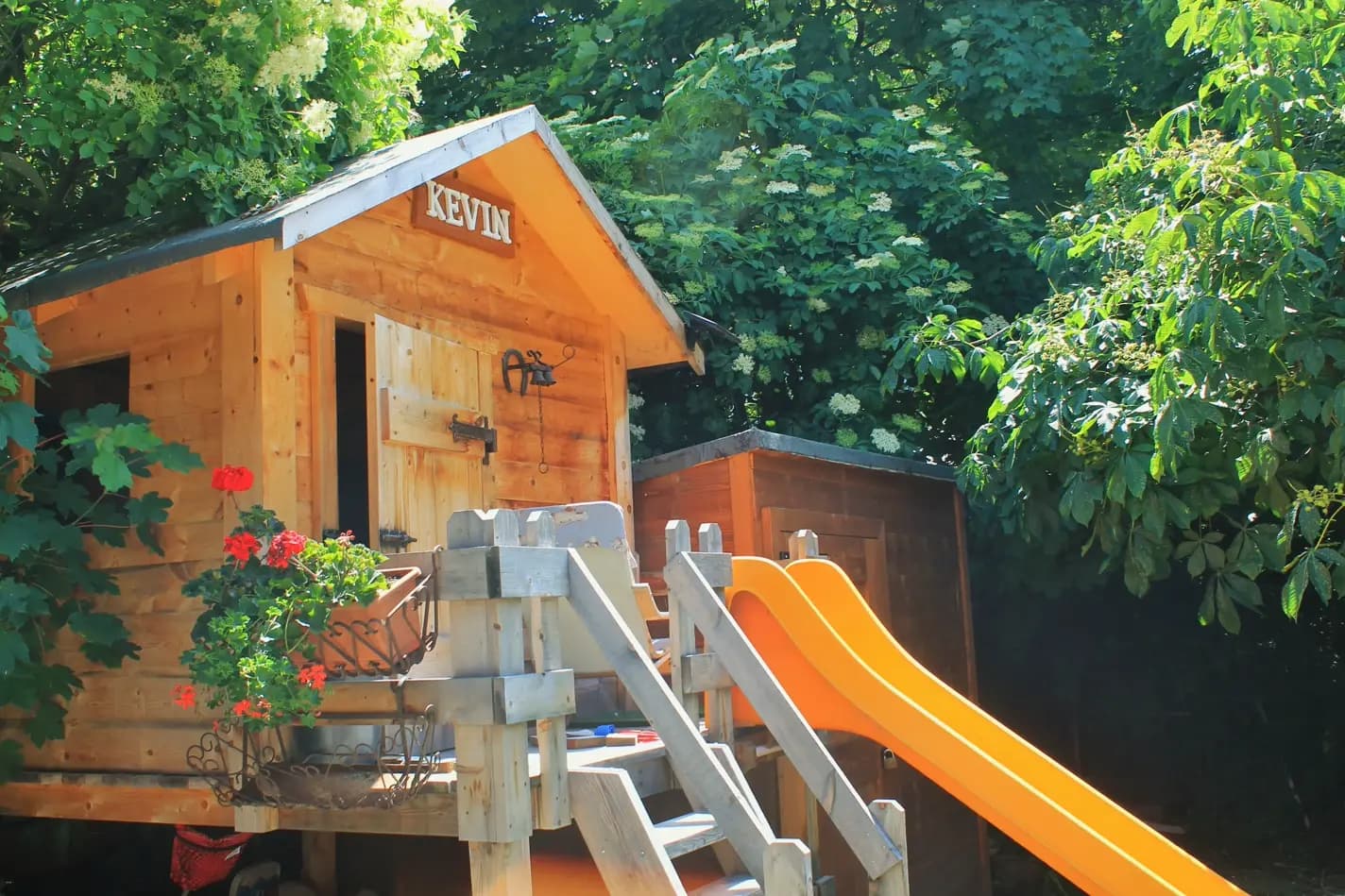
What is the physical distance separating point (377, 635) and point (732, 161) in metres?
6.58

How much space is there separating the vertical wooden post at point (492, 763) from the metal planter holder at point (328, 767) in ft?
0.81

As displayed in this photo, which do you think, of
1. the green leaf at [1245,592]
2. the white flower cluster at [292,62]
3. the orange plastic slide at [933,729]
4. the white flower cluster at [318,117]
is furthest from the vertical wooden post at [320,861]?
the green leaf at [1245,592]

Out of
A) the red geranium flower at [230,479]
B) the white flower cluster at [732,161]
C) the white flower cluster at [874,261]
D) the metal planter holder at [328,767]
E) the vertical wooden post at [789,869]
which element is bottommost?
the vertical wooden post at [789,869]

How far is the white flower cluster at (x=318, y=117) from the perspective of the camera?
604 cm

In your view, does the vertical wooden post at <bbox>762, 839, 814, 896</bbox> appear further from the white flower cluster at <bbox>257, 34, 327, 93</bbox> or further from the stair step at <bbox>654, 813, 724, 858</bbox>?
the white flower cluster at <bbox>257, 34, 327, 93</bbox>

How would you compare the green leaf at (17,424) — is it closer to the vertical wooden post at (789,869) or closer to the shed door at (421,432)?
the shed door at (421,432)

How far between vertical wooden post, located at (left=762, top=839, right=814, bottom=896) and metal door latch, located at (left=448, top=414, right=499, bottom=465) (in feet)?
10.4

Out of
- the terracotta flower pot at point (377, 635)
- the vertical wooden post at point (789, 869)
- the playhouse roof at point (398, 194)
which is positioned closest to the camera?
the vertical wooden post at point (789, 869)

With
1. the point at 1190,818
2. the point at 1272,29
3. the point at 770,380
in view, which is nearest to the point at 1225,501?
the point at 1272,29

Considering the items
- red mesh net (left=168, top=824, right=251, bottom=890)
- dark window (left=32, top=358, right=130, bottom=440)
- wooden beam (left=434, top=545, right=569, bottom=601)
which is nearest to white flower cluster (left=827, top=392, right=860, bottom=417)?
dark window (left=32, top=358, right=130, bottom=440)

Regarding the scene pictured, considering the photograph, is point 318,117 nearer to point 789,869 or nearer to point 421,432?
point 421,432

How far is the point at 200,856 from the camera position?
5996mm

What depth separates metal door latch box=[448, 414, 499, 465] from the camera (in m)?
6.25

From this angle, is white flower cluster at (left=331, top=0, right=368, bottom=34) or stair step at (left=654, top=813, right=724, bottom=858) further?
white flower cluster at (left=331, top=0, right=368, bottom=34)
